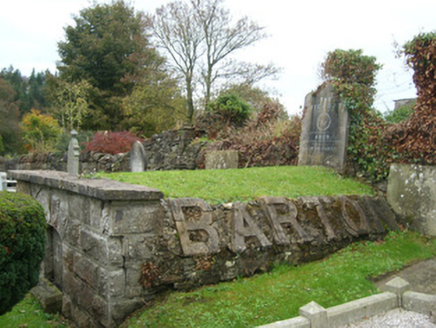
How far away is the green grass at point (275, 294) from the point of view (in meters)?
3.42

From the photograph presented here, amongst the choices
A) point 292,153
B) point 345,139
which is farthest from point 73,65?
point 345,139

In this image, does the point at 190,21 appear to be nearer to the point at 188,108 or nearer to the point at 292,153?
the point at 188,108

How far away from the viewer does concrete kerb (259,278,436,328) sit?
3.02 metres

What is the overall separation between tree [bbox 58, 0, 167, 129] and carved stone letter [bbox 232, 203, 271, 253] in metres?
21.4

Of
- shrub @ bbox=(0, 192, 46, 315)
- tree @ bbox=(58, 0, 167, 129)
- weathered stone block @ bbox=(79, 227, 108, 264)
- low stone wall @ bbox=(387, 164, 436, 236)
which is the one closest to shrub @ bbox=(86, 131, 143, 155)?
tree @ bbox=(58, 0, 167, 129)

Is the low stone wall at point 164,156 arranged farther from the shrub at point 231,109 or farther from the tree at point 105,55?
the tree at point 105,55

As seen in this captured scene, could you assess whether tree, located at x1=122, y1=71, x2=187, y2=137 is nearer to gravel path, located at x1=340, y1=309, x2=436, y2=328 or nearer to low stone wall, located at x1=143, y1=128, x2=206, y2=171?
low stone wall, located at x1=143, y1=128, x2=206, y2=171

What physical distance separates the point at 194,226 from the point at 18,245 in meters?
1.87

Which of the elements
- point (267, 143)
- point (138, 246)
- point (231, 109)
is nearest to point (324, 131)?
point (267, 143)

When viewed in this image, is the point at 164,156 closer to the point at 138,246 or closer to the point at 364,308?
the point at 138,246

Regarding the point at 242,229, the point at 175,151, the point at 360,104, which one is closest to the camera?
the point at 242,229

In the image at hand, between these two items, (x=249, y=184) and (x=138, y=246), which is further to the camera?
(x=249, y=184)

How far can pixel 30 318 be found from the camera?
4754 millimetres

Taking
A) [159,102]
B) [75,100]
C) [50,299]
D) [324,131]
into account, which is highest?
[75,100]
